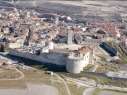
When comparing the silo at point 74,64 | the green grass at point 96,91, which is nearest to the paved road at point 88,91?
the green grass at point 96,91

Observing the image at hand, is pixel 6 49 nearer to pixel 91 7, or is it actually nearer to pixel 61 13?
pixel 61 13

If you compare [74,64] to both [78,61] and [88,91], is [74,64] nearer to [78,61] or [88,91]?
[78,61]

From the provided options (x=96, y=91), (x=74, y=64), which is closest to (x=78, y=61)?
(x=74, y=64)

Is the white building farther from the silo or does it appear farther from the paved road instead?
the paved road

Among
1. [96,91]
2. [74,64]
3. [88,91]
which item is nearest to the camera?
[88,91]

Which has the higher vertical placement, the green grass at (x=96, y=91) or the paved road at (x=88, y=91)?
the paved road at (x=88, y=91)

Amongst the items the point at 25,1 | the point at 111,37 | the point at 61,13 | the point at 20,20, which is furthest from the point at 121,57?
the point at 25,1

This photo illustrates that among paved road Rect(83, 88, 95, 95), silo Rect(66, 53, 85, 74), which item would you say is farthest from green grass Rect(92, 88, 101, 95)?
silo Rect(66, 53, 85, 74)

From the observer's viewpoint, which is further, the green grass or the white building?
the white building

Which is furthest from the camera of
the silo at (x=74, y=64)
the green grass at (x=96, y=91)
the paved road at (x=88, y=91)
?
the silo at (x=74, y=64)

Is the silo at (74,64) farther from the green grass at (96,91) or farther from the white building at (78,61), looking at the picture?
the green grass at (96,91)

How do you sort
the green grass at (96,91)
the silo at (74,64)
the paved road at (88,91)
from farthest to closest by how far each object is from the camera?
the silo at (74,64) → the green grass at (96,91) → the paved road at (88,91)

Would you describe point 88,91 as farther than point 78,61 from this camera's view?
No
